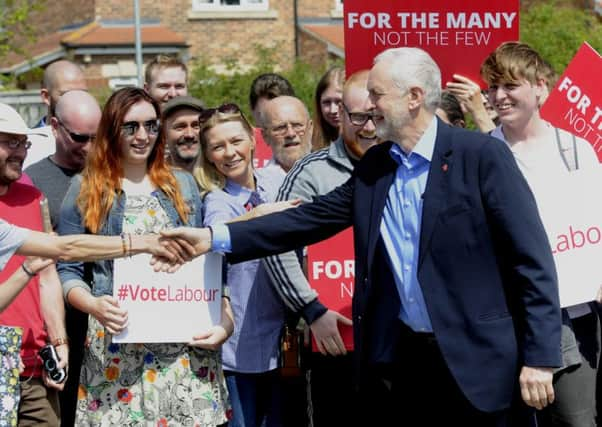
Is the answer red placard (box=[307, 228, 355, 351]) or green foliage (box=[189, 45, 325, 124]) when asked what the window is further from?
red placard (box=[307, 228, 355, 351])

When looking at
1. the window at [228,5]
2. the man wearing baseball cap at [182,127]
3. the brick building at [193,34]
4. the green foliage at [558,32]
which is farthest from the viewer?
the window at [228,5]

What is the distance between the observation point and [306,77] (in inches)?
1117

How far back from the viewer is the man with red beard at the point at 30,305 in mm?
5773

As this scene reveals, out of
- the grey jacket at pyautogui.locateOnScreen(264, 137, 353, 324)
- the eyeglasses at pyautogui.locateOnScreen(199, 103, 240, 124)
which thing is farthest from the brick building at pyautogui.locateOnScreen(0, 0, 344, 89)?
the grey jacket at pyautogui.locateOnScreen(264, 137, 353, 324)

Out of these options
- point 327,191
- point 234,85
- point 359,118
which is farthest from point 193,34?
point 327,191

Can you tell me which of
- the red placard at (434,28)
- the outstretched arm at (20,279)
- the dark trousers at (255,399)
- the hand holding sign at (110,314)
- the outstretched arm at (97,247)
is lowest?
the dark trousers at (255,399)

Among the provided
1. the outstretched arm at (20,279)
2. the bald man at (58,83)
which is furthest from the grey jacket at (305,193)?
the bald man at (58,83)

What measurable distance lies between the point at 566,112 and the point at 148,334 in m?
2.40

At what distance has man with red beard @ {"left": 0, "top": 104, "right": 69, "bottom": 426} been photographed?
5773mm

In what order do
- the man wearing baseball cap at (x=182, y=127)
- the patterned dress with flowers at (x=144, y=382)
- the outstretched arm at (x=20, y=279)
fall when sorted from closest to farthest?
1. the outstretched arm at (x=20, y=279)
2. the patterned dress with flowers at (x=144, y=382)
3. the man wearing baseball cap at (x=182, y=127)

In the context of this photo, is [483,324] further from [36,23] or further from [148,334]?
[36,23]

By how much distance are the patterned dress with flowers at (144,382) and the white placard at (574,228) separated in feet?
6.02

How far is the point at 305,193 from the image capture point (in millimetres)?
6227

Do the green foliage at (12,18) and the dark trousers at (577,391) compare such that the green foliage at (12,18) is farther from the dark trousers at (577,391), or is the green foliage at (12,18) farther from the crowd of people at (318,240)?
the dark trousers at (577,391)
